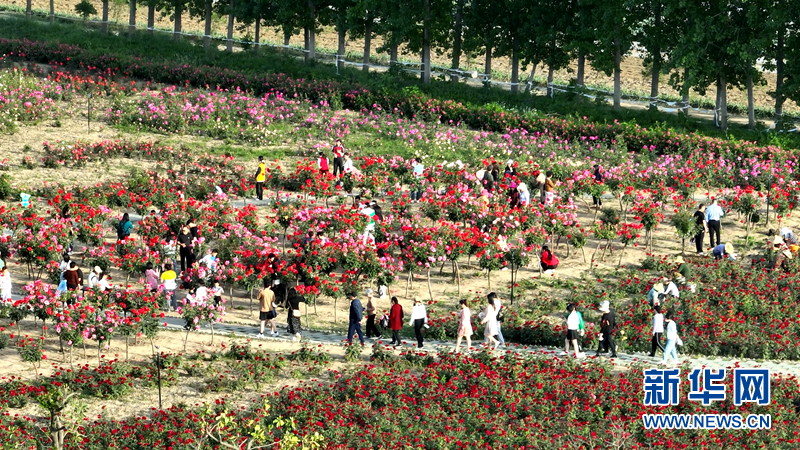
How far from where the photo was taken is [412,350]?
872 inches

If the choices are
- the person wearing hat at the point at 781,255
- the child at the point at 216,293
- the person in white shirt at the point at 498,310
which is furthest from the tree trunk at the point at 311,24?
the person in white shirt at the point at 498,310

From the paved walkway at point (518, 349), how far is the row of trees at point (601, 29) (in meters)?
22.1

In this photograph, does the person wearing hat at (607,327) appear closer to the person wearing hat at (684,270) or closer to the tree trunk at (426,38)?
the person wearing hat at (684,270)

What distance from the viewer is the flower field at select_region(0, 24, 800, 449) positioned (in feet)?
63.2

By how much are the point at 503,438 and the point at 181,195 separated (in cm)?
1413

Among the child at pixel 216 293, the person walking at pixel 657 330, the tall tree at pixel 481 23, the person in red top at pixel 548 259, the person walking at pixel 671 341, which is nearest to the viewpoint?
the person walking at pixel 671 341

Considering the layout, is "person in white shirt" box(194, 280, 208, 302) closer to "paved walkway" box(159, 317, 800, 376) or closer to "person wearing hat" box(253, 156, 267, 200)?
"paved walkway" box(159, 317, 800, 376)

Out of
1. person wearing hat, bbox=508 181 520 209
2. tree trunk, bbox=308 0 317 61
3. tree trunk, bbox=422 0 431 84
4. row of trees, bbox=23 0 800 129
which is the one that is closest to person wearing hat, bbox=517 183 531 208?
person wearing hat, bbox=508 181 520 209

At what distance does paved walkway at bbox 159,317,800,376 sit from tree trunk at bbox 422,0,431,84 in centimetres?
2753

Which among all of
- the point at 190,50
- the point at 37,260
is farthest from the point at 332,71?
the point at 37,260

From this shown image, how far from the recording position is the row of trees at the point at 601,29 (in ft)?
143

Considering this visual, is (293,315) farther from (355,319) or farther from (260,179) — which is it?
(260,179)

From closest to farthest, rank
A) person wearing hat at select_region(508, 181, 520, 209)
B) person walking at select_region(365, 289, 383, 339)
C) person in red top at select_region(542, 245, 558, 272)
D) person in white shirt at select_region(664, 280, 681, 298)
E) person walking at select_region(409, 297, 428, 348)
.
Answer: person walking at select_region(409, 297, 428, 348) < person walking at select_region(365, 289, 383, 339) < person in white shirt at select_region(664, 280, 681, 298) < person in red top at select_region(542, 245, 558, 272) < person wearing hat at select_region(508, 181, 520, 209)

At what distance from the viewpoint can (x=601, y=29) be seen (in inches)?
1822
